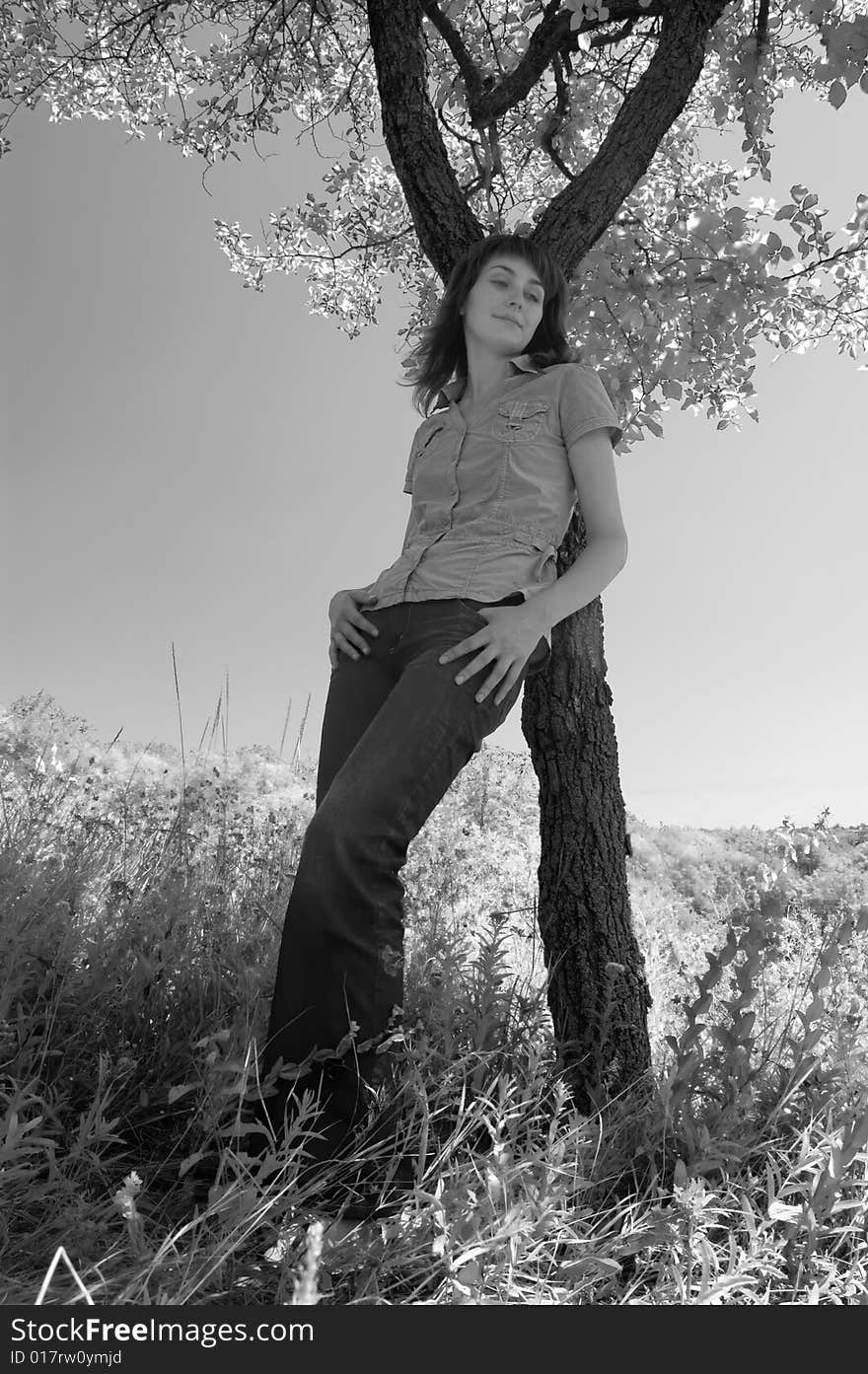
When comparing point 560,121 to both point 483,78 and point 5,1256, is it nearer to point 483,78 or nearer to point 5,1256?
point 483,78

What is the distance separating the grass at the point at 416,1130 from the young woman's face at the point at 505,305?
2025 millimetres

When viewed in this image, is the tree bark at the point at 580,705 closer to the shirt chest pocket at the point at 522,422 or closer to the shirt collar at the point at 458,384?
the shirt collar at the point at 458,384

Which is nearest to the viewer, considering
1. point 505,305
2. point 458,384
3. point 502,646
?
point 502,646

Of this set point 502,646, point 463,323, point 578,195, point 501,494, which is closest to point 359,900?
point 502,646

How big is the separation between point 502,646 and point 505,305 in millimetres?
1488

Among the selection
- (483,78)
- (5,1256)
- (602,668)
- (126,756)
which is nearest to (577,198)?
(483,78)

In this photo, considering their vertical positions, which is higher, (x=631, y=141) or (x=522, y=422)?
(x=631, y=141)

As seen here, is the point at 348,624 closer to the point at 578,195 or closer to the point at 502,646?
the point at 502,646

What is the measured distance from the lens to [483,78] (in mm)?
5371

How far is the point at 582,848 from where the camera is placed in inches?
155

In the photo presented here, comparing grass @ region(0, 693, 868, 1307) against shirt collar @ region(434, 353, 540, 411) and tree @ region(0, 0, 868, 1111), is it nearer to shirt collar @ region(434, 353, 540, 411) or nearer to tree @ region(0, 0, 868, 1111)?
tree @ region(0, 0, 868, 1111)

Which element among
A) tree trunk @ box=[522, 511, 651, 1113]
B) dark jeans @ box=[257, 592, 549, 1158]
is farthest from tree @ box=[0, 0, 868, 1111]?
dark jeans @ box=[257, 592, 549, 1158]

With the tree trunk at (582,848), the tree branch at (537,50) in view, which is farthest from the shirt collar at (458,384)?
the tree branch at (537,50)

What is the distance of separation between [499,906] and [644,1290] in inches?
150
